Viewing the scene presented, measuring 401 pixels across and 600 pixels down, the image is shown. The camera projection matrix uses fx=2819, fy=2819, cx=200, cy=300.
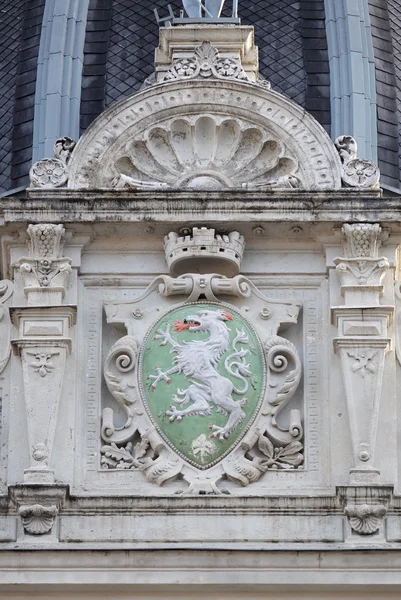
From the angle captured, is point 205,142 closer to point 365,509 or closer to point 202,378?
point 202,378

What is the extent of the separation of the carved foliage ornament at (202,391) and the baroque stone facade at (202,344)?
20 millimetres

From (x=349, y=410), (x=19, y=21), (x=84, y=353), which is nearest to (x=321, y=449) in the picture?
(x=349, y=410)

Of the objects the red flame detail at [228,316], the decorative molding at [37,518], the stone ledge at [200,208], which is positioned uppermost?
the stone ledge at [200,208]

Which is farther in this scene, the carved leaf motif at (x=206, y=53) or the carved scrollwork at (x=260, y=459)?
the carved leaf motif at (x=206, y=53)

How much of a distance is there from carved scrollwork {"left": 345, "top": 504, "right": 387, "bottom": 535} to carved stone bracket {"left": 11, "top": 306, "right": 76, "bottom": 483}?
2.87 m

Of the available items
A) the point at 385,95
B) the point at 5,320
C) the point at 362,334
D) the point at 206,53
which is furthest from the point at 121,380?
the point at 385,95

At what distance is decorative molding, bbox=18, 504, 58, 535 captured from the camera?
84.8ft

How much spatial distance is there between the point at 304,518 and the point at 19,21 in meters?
8.75

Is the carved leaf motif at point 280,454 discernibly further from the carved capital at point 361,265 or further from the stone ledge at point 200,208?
the stone ledge at point 200,208

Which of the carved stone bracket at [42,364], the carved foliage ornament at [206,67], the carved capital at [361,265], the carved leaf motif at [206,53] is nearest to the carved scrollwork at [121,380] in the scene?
the carved stone bracket at [42,364]

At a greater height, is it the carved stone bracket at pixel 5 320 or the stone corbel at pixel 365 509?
the carved stone bracket at pixel 5 320

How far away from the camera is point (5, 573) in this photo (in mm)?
25516

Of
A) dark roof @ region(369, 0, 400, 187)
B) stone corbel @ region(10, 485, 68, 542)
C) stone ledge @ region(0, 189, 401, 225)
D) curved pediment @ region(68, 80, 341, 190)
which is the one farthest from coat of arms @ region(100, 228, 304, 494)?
dark roof @ region(369, 0, 400, 187)

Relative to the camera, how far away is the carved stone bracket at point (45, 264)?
1064 inches
